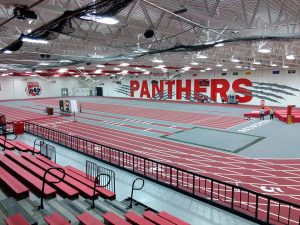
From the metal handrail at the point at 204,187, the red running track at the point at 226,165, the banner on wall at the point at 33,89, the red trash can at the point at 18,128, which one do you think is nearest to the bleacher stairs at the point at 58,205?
the metal handrail at the point at 204,187

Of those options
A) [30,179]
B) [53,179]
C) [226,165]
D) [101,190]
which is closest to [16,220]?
[30,179]

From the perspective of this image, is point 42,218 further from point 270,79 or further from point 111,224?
point 270,79

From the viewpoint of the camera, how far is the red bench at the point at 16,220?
13.6 ft

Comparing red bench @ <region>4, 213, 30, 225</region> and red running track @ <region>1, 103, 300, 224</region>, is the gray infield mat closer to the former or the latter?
red running track @ <region>1, 103, 300, 224</region>

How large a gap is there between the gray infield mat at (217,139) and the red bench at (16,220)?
9.94 metres

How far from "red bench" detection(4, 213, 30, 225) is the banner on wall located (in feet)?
158

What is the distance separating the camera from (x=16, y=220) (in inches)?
167

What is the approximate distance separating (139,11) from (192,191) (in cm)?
692

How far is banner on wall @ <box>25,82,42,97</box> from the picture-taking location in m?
47.2

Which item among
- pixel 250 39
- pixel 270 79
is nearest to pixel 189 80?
pixel 270 79

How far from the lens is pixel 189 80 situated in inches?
1566

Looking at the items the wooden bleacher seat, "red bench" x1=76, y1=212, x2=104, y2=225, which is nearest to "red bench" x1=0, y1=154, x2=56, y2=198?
the wooden bleacher seat

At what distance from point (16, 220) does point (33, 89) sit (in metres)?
48.7

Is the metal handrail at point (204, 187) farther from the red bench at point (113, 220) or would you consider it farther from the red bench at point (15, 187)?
the red bench at point (15, 187)
